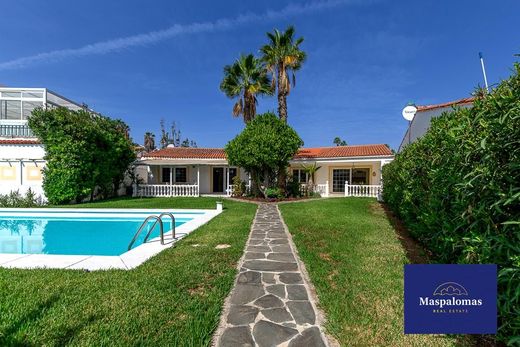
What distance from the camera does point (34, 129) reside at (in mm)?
17625

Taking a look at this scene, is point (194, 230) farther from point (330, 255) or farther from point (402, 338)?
point (402, 338)

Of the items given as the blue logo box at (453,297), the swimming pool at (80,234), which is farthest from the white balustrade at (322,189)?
the blue logo box at (453,297)

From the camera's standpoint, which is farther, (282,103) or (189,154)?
(189,154)

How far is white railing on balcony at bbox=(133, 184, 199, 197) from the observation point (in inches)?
936

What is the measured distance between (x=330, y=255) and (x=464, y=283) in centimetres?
435

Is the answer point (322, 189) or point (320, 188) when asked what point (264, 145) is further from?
point (322, 189)

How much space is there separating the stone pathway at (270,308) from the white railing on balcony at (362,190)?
58.8ft

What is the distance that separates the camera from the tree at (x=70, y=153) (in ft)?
57.7

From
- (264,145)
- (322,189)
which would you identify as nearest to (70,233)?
(264,145)

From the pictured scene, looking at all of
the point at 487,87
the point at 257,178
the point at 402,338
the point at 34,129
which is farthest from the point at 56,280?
the point at 34,129

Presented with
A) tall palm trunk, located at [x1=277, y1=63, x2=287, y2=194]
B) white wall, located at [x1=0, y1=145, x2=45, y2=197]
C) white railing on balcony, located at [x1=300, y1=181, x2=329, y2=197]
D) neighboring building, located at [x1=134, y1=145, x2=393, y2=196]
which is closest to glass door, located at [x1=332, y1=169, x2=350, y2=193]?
neighboring building, located at [x1=134, y1=145, x2=393, y2=196]

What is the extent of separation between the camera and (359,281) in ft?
15.5

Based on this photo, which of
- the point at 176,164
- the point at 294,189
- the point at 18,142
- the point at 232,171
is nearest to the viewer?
the point at 18,142

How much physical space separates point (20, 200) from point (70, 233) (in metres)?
11.0
